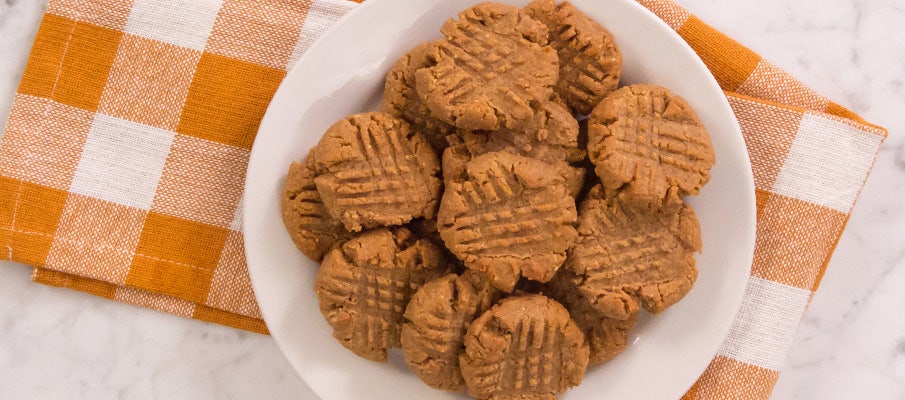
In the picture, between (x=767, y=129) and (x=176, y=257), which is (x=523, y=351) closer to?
(x=767, y=129)

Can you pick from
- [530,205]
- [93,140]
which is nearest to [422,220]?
[530,205]

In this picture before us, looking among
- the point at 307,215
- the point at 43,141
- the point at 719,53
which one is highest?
the point at 719,53

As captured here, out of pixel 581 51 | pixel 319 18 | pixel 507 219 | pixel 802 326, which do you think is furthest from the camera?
pixel 802 326

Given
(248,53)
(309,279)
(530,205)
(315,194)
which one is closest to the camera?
(530,205)

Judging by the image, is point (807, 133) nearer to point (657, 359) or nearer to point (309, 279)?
point (657, 359)

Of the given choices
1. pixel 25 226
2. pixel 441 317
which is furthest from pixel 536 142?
pixel 25 226

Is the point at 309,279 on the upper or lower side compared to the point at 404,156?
lower
